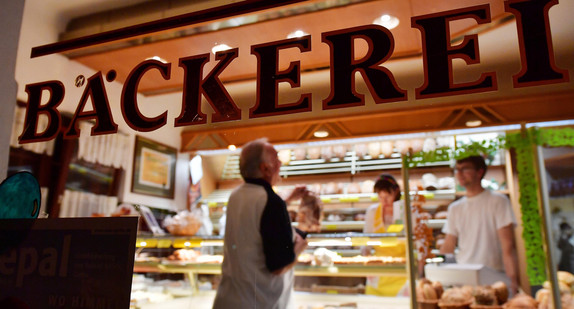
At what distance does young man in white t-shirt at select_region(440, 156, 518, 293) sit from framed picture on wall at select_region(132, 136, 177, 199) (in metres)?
1.70

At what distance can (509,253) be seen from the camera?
98.4 inches

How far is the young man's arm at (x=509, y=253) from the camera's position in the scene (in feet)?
8.04

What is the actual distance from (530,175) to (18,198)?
2574 millimetres

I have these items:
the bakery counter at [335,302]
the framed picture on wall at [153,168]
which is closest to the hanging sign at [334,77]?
the framed picture on wall at [153,168]

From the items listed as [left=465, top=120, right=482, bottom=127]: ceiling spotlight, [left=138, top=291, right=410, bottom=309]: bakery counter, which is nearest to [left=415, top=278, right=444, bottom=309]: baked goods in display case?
[left=138, top=291, right=410, bottom=309]: bakery counter

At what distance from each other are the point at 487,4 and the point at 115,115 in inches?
60.8

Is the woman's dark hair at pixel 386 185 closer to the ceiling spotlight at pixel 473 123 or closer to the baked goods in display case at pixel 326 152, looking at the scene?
the baked goods in display case at pixel 326 152

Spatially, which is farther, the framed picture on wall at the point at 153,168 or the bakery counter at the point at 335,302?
the bakery counter at the point at 335,302

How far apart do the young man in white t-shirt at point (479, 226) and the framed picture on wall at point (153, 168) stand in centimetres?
170

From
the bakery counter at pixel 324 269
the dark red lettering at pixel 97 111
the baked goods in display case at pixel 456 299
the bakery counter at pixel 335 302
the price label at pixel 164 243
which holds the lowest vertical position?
the bakery counter at pixel 335 302

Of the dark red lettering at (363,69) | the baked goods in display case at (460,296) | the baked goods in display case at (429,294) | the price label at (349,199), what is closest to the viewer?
the dark red lettering at (363,69)

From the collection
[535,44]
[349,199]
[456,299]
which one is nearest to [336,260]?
[456,299]

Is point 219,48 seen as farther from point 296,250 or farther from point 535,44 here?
point 535,44

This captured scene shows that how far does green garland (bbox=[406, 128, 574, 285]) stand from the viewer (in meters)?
2.39
